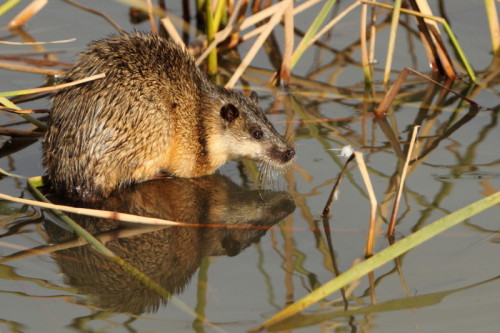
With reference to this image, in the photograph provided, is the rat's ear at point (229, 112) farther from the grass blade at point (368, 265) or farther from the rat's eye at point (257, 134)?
the grass blade at point (368, 265)

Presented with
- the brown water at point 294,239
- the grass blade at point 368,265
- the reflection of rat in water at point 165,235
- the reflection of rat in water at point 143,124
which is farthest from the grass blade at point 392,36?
the grass blade at point 368,265

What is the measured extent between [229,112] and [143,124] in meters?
0.79

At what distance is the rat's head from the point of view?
Result: 19.6 ft

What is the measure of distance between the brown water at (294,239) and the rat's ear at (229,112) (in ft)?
1.48

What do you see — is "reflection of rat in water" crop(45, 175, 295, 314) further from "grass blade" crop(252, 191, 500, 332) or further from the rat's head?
"grass blade" crop(252, 191, 500, 332)

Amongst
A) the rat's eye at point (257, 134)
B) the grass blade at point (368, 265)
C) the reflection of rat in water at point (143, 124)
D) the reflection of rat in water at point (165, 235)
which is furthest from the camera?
the rat's eye at point (257, 134)

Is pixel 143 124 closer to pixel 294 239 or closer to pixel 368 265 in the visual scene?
pixel 294 239

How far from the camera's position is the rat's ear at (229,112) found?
233 inches

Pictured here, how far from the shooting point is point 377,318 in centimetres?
414

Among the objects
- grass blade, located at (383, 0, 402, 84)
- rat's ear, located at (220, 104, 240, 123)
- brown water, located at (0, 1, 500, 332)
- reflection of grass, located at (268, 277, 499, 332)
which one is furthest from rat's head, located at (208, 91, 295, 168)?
reflection of grass, located at (268, 277, 499, 332)

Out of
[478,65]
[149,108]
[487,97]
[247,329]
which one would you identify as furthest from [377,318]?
[478,65]

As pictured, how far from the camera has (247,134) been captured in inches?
238

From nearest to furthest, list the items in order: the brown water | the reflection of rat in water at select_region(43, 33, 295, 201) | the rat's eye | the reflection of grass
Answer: the reflection of grass
the brown water
the reflection of rat in water at select_region(43, 33, 295, 201)
the rat's eye

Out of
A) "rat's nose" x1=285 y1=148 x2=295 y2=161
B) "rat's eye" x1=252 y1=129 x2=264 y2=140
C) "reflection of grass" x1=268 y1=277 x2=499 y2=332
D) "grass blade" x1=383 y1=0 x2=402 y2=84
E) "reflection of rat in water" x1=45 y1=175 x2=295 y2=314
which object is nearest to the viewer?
"reflection of grass" x1=268 y1=277 x2=499 y2=332
